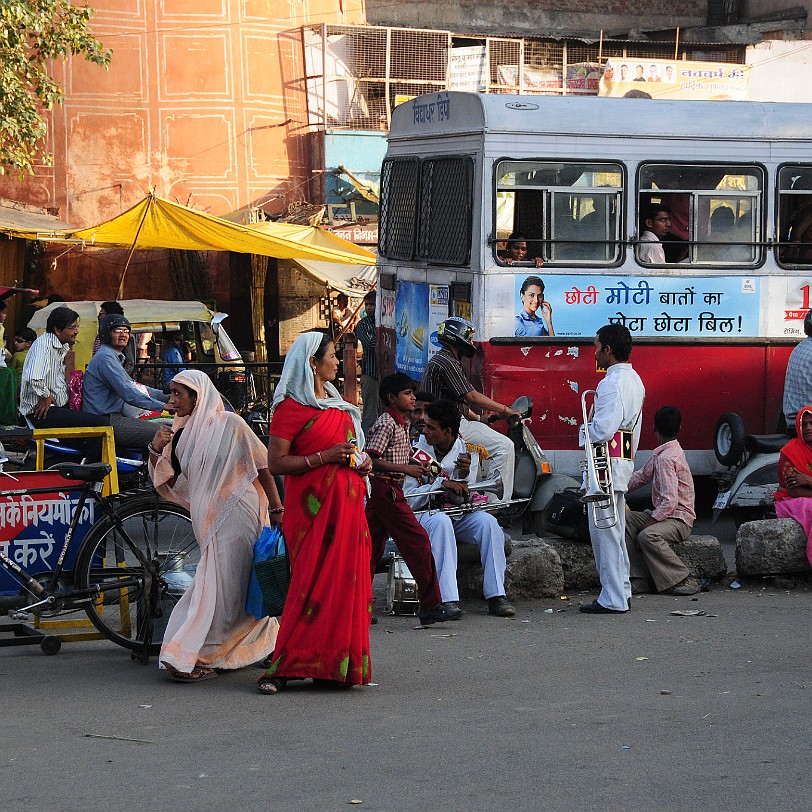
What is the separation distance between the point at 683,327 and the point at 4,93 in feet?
28.5

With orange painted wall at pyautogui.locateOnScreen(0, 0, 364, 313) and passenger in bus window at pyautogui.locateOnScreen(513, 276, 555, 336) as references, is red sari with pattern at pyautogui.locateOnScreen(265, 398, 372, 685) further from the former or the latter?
orange painted wall at pyautogui.locateOnScreen(0, 0, 364, 313)

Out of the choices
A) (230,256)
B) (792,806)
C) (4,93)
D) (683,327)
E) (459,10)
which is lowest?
(792,806)

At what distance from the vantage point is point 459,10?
82.2ft

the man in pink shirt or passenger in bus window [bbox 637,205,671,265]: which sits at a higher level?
passenger in bus window [bbox 637,205,671,265]

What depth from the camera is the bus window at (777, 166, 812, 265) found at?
9.60 metres

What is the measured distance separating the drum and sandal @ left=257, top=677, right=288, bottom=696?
67.2 inches

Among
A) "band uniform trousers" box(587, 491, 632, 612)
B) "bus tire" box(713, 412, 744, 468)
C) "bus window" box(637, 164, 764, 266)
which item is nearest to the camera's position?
"band uniform trousers" box(587, 491, 632, 612)

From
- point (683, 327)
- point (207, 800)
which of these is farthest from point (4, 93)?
point (207, 800)

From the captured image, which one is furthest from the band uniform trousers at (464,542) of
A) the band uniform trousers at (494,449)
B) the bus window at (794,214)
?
the bus window at (794,214)

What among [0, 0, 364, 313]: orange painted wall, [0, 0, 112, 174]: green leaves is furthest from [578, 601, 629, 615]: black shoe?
[0, 0, 364, 313]: orange painted wall

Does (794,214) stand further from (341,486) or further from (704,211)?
(341,486)

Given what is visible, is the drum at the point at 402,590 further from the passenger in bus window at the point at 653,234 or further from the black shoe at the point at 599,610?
the passenger in bus window at the point at 653,234

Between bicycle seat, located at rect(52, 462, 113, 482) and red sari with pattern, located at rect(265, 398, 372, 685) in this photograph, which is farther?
bicycle seat, located at rect(52, 462, 113, 482)

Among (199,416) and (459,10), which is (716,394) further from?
(459,10)
